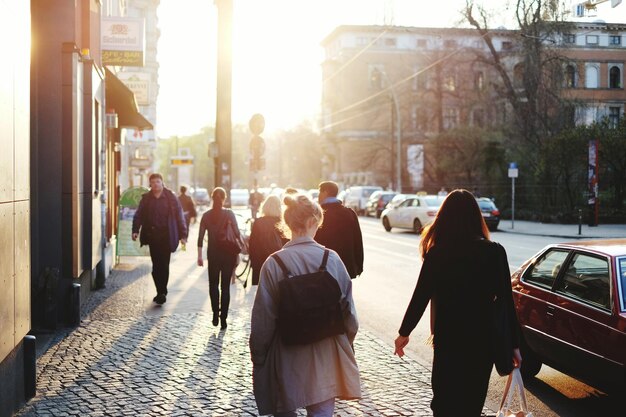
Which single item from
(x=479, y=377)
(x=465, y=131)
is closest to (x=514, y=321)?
(x=479, y=377)

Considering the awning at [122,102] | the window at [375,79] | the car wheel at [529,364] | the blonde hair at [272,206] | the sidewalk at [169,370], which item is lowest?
the sidewalk at [169,370]

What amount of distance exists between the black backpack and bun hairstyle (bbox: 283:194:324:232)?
0.29 m

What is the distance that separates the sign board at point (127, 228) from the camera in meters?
17.2

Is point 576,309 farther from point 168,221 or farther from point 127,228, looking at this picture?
point 127,228

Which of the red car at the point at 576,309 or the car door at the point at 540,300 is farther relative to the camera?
the car door at the point at 540,300

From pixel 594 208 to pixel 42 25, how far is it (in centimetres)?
2828

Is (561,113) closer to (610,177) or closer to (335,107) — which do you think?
(610,177)

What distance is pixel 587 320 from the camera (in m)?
6.29

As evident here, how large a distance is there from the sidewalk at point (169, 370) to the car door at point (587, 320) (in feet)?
3.94

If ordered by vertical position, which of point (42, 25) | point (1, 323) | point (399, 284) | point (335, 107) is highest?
point (335, 107)

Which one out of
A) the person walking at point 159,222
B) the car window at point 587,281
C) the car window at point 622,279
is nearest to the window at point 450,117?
the person walking at point 159,222

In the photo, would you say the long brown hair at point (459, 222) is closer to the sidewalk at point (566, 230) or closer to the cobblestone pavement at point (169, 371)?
the cobblestone pavement at point (169, 371)

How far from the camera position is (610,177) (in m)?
36.3

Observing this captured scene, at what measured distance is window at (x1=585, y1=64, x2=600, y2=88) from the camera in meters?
38.0
